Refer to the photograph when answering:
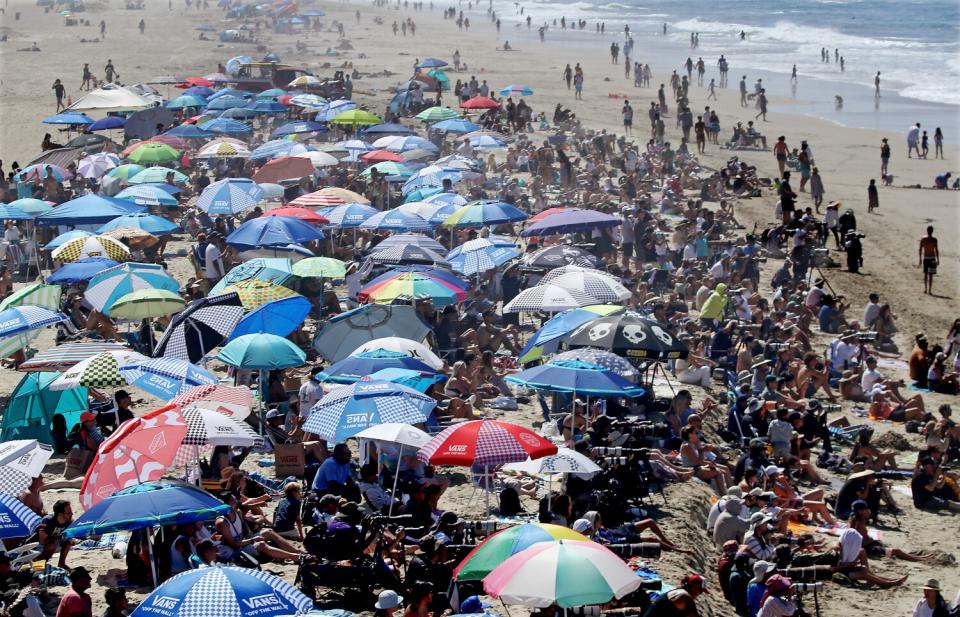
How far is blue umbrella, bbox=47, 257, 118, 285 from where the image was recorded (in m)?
17.1

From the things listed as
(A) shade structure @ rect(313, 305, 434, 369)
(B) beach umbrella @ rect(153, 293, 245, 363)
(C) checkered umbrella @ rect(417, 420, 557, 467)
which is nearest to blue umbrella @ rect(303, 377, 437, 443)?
(C) checkered umbrella @ rect(417, 420, 557, 467)

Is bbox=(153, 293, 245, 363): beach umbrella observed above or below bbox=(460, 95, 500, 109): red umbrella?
below

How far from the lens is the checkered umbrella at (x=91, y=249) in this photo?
1802 cm

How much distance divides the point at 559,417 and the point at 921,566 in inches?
167

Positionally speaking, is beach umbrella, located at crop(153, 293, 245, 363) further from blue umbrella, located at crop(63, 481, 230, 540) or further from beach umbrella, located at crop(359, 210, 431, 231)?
blue umbrella, located at crop(63, 481, 230, 540)

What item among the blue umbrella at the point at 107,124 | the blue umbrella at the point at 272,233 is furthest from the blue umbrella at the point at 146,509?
the blue umbrella at the point at 107,124

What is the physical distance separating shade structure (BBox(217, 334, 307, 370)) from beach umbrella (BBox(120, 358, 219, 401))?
512 millimetres

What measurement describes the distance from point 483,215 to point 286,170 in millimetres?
7441

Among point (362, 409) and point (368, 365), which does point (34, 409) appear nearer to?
point (368, 365)

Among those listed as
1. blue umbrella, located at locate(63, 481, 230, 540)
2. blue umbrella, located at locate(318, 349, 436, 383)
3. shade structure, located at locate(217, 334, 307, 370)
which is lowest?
blue umbrella, located at locate(318, 349, 436, 383)

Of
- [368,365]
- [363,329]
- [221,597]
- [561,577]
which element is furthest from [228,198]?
[221,597]

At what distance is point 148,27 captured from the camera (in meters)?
72.0

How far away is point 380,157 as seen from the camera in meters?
28.1

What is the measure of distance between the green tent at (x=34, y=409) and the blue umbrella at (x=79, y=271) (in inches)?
167
